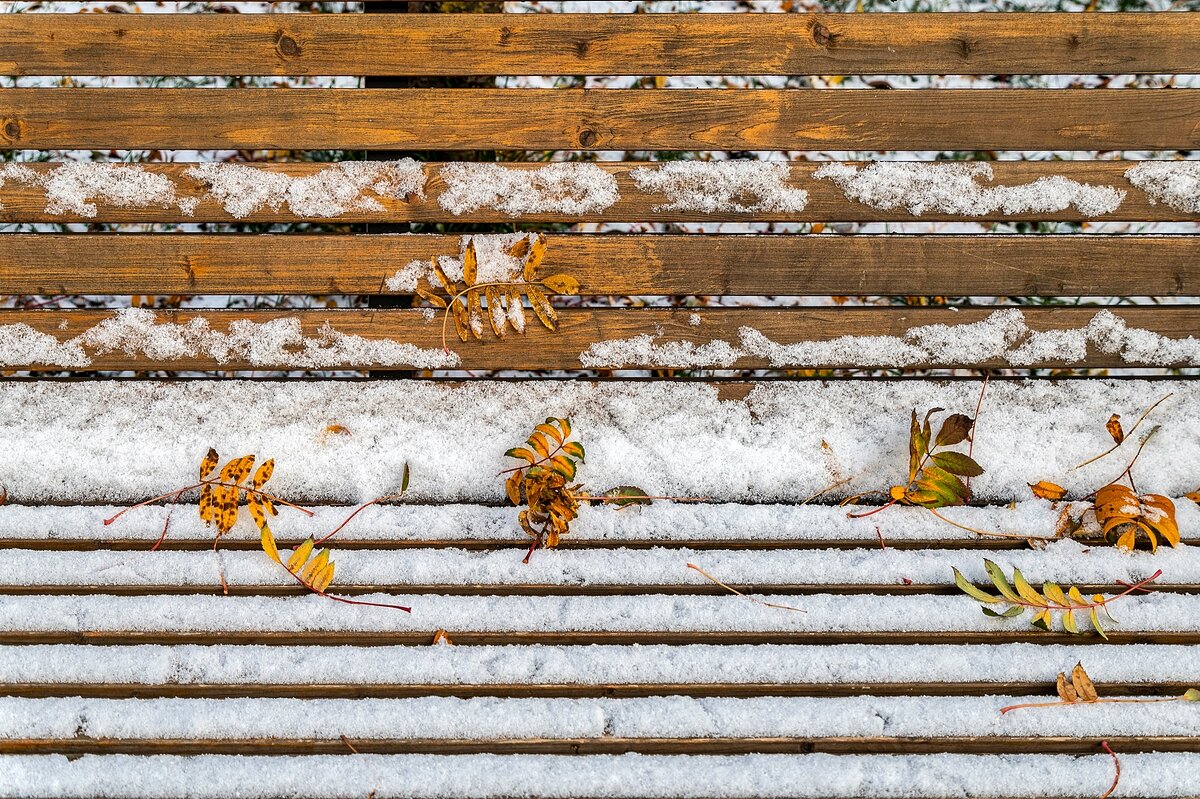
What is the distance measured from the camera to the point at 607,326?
5.48 feet

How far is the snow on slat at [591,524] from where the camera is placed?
1544 millimetres

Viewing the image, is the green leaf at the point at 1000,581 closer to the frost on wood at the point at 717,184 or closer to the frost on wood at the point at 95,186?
the frost on wood at the point at 717,184

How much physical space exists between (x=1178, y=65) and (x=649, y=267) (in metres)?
1.41

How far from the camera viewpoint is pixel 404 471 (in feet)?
5.19

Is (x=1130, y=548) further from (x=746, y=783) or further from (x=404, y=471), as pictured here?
(x=404, y=471)

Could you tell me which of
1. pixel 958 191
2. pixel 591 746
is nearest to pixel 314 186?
pixel 591 746

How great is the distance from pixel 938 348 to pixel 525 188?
3.72ft

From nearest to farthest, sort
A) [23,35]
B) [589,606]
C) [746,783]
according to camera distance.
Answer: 1. [746,783]
2. [589,606]
3. [23,35]

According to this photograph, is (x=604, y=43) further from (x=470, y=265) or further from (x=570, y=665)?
(x=570, y=665)

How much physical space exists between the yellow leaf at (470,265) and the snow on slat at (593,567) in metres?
0.67

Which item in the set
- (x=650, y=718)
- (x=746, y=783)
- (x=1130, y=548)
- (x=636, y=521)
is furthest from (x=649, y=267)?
(x=1130, y=548)

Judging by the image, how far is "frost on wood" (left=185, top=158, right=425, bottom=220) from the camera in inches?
64.3

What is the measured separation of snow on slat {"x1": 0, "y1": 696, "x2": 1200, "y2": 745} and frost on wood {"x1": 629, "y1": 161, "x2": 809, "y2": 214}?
3.85ft

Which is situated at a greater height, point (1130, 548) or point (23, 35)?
point (23, 35)
